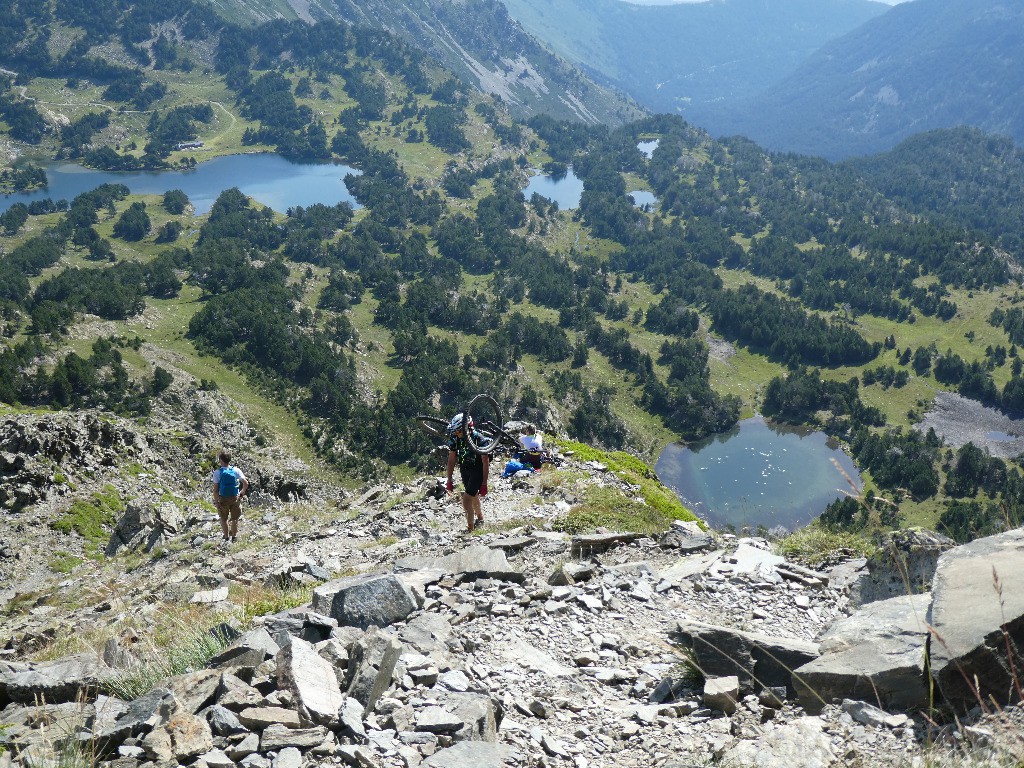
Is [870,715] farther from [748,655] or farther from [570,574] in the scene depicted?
[570,574]

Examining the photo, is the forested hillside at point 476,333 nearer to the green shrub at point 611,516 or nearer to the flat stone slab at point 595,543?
the green shrub at point 611,516

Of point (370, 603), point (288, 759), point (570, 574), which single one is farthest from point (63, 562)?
point (288, 759)

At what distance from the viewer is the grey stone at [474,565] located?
11.4 metres

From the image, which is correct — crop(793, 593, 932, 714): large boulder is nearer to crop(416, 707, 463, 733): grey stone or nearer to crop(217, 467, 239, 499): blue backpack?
crop(416, 707, 463, 733): grey stone

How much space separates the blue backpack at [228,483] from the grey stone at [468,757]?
16647 mm

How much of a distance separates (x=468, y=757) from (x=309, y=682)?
1.82 meters

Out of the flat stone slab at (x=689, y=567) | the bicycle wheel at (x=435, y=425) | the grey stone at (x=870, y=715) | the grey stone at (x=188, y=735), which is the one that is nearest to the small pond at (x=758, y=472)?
the bicycle wheel at (x=435, y=425)

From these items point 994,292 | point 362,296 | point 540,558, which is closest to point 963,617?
point 540,558

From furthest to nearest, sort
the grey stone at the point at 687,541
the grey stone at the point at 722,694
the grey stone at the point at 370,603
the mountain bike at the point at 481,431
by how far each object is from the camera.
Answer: the mountain bike at the point at 481,431, the grey stone at the point at 687,541, the grey stone at the point at 370,603, the grey stone at the point at 722,694

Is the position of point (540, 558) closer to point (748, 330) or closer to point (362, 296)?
point (362, 296)

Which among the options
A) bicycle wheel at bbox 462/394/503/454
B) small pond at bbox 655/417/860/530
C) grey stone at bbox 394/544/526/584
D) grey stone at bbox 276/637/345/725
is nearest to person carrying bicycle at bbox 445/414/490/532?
bicycle wheel at bbox 462/394/503/454

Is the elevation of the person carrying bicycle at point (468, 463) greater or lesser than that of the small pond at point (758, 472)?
greater

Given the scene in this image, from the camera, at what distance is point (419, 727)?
659cm

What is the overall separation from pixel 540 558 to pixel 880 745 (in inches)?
320
